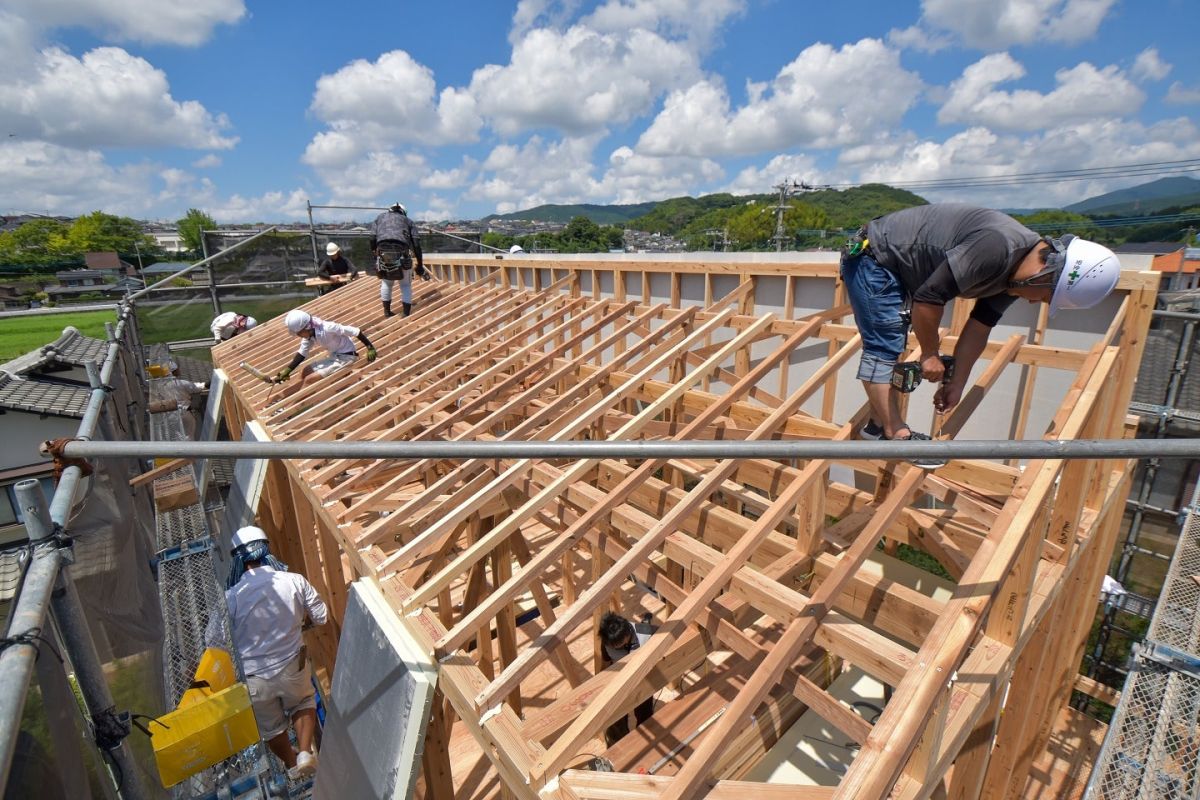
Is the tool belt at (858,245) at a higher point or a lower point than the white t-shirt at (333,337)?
higher

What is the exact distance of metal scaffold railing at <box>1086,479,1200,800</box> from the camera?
352 centimetres

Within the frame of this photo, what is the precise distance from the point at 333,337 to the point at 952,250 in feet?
21.1

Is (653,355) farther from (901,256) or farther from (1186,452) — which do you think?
(1186,452)

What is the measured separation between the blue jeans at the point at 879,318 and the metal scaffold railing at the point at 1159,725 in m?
3.12

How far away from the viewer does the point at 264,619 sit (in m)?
4.36

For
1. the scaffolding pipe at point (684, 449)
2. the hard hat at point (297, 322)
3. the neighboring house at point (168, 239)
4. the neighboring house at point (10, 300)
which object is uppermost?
the neighboring house at point (168, 239)

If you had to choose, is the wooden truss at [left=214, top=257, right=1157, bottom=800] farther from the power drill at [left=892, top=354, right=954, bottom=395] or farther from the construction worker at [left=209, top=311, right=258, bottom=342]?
the construction worker at [left=209, top=311, right=258, bottom=342]

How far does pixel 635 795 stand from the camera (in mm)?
1913

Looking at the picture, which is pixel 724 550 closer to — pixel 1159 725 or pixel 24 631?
pixel 24 631

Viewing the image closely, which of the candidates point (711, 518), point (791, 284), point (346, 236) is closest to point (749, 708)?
point (711, 518)

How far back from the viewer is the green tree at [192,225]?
74512 mm

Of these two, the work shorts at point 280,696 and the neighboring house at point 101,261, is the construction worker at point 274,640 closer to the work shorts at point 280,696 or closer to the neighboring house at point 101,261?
the work shorts at point 280,696

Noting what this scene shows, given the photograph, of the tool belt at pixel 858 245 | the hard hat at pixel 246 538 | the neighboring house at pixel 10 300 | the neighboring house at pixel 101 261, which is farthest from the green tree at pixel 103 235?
the tool belt at pixel 858 245

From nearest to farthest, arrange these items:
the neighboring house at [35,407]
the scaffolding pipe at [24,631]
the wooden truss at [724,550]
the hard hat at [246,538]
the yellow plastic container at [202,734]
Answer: the scaffolding pipe at [24,631] < the wooden truss at [724,550] < the yellow plastic container at [202,734] < the hard hat at [246,538] < the neighboring house at [35,407]
